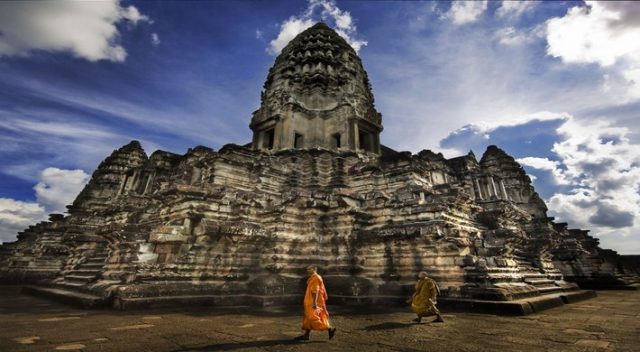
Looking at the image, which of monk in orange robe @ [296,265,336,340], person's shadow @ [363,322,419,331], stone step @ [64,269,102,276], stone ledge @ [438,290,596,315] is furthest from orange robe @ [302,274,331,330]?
stone step @ [64,269,102,276]

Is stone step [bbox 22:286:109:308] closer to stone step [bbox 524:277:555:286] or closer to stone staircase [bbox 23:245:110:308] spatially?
stone staircase [bbox 23:245:110:308]

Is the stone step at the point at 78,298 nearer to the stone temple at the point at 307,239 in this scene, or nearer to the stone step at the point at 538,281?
the stone temple at the point at 307,239

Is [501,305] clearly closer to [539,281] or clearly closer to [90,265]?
[539,281]

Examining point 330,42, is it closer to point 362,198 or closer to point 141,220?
point 362,198

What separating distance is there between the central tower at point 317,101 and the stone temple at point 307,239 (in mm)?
139

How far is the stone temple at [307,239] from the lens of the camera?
938 cm

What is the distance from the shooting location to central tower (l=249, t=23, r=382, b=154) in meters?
18.9

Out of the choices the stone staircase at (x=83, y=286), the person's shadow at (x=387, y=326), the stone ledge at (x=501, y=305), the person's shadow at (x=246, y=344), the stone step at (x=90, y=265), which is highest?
the stone step at (x=90, y=265)

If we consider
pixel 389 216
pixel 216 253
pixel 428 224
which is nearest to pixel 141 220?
pixel 216 253

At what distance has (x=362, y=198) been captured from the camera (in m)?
12.8

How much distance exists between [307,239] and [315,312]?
6.56m

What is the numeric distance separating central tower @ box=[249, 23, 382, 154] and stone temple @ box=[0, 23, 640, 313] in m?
0.14

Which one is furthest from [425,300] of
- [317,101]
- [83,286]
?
[317,101]

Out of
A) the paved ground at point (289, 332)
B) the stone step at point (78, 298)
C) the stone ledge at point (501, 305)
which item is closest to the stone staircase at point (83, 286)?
the stone step at point (78, 298)
